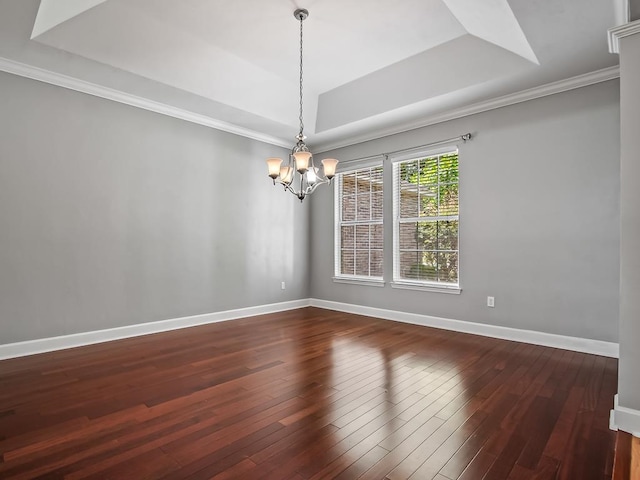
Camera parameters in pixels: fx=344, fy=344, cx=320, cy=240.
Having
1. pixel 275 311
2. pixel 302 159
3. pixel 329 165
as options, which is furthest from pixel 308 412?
pixel 275 311

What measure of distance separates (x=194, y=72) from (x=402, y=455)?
13.7ft

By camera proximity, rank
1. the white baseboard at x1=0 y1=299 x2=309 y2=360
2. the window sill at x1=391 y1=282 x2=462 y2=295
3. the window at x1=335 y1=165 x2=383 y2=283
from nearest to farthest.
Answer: the white baseboard at x1=0 y1=299 x2=309 y2=360, the window sill at x1=391 y1=282 x2=462 y2=295, the window at x1=335 y1=165 x2=383 y2=283

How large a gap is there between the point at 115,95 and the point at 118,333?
9.17 ft

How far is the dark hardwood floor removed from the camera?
173 cm

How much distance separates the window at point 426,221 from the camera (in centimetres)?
466

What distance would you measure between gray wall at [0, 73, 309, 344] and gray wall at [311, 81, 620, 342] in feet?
9.14

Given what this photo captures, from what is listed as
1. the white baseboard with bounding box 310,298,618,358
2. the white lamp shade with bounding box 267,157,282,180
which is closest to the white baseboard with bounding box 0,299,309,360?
the white baseboard with bounding box 310,298,618,358

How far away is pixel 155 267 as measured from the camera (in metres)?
4.38

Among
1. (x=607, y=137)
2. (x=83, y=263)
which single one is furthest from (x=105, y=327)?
(x=607, y=137)

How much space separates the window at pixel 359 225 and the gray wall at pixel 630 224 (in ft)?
11.0

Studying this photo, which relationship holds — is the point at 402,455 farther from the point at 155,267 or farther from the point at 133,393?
the point at 155,267

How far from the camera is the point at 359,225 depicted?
575cm

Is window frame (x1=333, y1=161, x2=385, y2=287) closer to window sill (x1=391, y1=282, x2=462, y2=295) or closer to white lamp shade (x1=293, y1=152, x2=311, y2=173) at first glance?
window sill (x1=391, y1=282, x2=462, y2=295)

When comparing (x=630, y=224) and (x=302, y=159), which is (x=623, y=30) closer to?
(x=630, y=224)
